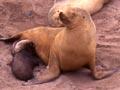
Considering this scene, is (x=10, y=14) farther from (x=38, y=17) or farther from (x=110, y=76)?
(x=110, y=76)

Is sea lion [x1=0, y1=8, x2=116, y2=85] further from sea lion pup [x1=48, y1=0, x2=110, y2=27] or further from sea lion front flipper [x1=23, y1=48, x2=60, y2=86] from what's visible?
sea lion pup [x1=48, y1=0, x2=110, y2=27]

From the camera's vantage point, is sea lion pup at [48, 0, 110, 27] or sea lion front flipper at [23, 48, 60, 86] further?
sea lion pup at [48, 0, 110, 27]

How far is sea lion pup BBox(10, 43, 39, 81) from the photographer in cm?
466

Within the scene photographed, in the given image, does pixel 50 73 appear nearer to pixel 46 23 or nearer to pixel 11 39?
pixel 11 39

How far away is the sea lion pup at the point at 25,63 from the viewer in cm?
466

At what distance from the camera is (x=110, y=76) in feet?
15.1

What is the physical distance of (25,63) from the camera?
480 cm

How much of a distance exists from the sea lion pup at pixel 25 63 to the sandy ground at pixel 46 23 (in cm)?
8

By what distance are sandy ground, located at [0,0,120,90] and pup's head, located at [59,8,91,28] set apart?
1.94 ft

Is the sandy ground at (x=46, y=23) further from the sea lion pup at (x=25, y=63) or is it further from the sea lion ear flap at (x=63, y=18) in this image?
the sea lion ear flap at (x=63, y=18)

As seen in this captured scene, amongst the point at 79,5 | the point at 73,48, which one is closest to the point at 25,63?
the point at 73,48

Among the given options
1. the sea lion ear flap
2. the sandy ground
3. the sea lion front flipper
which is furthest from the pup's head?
the sandy ground

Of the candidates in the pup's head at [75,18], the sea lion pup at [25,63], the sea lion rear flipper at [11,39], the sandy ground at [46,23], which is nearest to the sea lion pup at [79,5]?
the sandy ground at [46,23]

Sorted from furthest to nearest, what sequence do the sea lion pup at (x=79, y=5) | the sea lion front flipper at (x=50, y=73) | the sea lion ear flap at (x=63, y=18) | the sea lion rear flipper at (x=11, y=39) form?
the sea lion pup at (x=79, y=5) → the sea lion rear flipper at (x=11, y=39) → the sea lion front flipper at (x=50, y=73) → the sea lion ear flap at (x=63, y=18)
